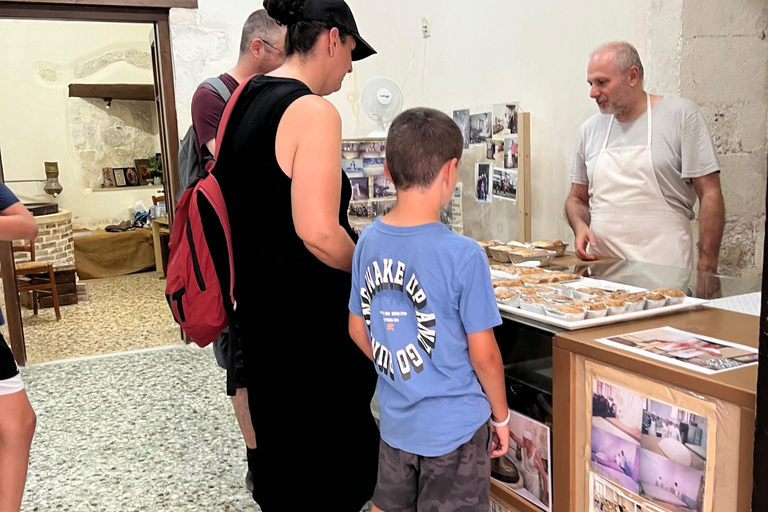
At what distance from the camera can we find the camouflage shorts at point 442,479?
141 centimetres

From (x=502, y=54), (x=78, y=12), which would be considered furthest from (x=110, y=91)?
(x=502, y=54)

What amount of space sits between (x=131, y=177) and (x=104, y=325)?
4.21m

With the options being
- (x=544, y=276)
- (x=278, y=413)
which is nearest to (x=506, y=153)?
(x=544, y=276)

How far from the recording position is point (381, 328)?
57.0 inches

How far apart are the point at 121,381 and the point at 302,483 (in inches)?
112

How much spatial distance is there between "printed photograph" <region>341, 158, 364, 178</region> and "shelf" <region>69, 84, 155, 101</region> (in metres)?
5.96

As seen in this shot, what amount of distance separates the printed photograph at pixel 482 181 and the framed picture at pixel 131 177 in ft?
22.4

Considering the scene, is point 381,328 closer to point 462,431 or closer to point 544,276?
point 462,431

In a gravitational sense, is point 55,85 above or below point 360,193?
above

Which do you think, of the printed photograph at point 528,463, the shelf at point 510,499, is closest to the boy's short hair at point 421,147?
the printed photograph at point 528,463

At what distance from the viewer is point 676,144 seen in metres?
2.58

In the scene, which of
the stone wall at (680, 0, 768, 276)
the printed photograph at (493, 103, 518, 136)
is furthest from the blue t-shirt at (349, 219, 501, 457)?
the printed photograph at (493, 103, 518, 136)

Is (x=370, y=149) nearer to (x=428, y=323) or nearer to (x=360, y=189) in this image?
(x=360, y=189)

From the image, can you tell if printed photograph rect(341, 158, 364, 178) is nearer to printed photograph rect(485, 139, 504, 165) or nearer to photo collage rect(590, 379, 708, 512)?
printed photograph rect(485, 139, 504, 165)
